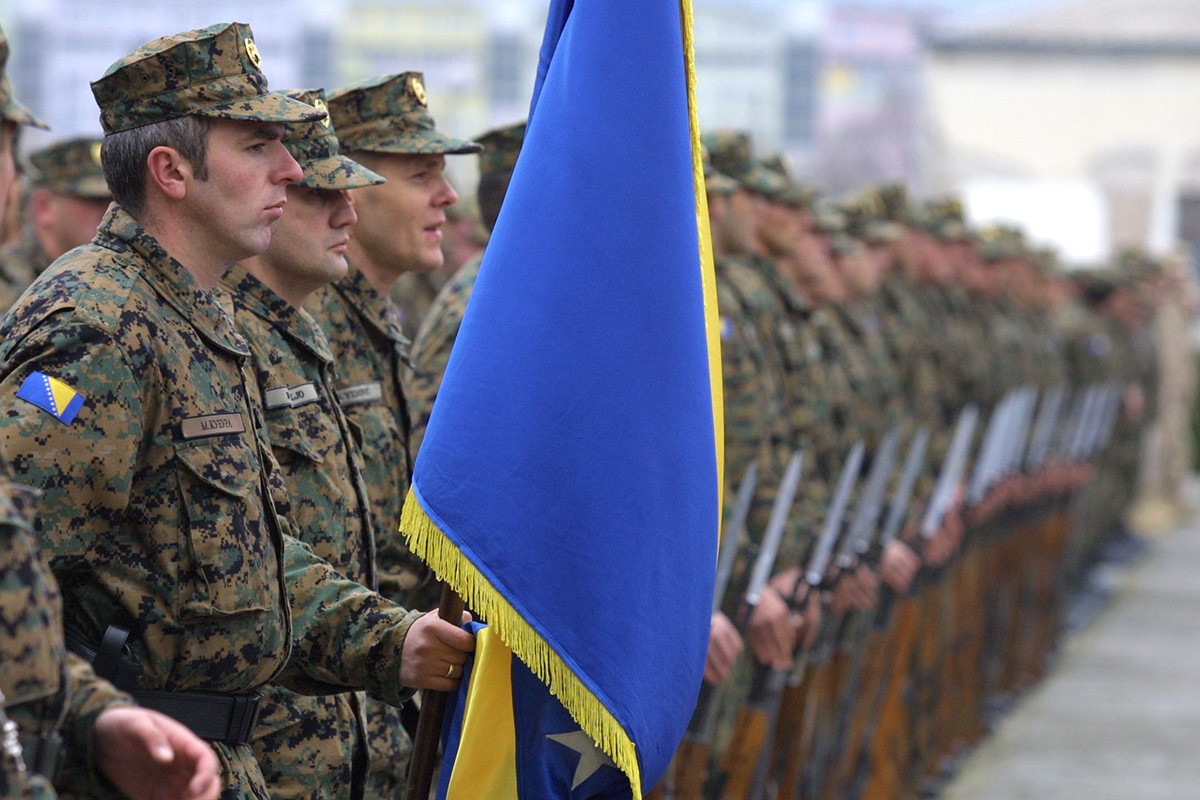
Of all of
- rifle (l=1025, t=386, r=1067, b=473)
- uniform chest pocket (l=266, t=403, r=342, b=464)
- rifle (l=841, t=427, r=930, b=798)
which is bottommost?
rifle (l=1025, t=386, r=1067, b=473)

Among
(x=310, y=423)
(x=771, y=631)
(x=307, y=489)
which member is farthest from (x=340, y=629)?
(x=771, y=631)

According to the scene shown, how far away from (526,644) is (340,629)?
298mm

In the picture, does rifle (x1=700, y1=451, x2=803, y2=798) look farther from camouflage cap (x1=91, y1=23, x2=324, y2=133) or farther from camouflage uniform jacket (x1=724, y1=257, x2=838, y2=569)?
camouflage cap (x1=91, y1=23, x2=324, y2=133)

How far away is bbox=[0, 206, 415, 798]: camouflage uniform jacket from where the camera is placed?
2582mm

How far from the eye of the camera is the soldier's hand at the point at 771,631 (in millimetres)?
5020

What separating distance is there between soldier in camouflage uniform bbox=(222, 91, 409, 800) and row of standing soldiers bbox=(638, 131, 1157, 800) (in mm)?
1178

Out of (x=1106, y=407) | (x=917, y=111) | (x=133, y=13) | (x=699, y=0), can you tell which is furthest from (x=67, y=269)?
(x=699, y=0)

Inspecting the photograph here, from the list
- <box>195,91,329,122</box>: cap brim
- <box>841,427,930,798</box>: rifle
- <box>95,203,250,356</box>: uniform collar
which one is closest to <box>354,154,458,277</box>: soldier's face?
<box>195,91,329,122</box>: cap brim

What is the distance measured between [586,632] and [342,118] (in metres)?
1.40

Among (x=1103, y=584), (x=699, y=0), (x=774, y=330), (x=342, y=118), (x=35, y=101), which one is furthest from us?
(x=699, y=0)

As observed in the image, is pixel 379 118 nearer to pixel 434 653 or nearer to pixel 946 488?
pixel 434 653

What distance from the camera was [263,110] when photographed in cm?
287

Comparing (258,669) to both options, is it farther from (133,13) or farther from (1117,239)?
(1117,239)

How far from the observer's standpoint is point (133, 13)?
2658 cm
